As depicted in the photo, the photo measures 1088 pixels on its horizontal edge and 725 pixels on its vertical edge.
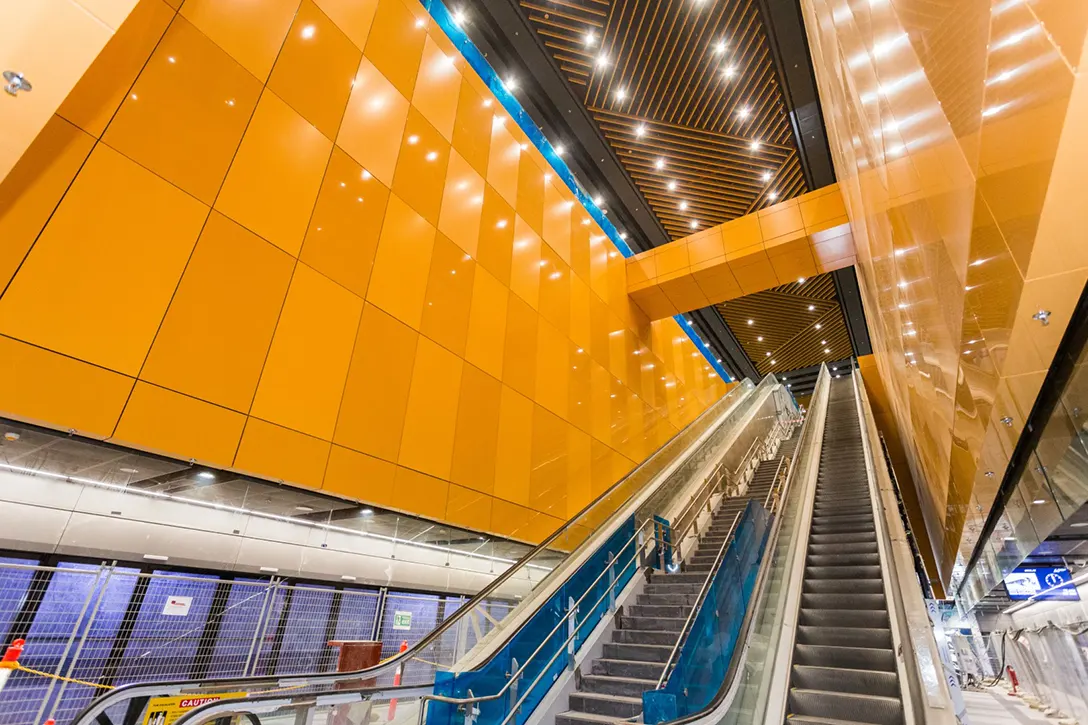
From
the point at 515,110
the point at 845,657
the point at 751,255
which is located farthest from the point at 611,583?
the point at 515,110

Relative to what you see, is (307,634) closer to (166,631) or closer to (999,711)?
(166,631)

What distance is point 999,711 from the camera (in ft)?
32.9

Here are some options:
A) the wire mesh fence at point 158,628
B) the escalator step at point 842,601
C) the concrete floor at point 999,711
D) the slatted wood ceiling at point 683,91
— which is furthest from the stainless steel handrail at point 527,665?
the concrete floor at point 999,711

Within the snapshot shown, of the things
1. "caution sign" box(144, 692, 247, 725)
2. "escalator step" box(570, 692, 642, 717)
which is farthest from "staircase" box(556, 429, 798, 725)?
"caution sign" box(144, 692, 247, 725)

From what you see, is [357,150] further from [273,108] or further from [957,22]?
[957,22]

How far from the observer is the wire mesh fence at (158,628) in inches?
124

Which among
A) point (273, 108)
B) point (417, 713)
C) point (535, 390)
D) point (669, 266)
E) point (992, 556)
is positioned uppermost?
point (669, 266)

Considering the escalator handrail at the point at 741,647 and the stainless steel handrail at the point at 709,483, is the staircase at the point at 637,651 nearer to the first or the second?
the stainless steel handrail at the point at 709,483

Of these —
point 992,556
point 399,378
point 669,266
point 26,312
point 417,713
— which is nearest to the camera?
point 417,713

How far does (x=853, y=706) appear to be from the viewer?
332cm

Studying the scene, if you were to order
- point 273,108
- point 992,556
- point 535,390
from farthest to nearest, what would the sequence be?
point 992,556 → point 535,390 → point 273,108

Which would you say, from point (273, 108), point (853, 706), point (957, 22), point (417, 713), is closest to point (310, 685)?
point (417, 713)

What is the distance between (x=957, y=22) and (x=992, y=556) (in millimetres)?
9873

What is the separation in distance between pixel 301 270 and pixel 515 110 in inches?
226
